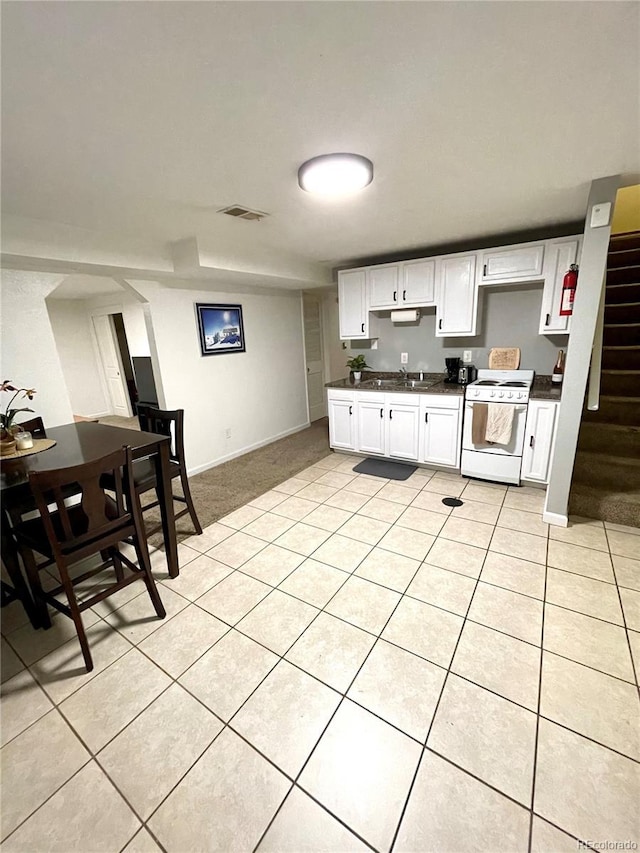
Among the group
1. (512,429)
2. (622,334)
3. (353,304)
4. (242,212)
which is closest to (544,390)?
(512,429)

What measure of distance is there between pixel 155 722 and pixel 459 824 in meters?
1.20

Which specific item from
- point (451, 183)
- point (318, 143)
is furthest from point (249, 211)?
point (451, 183)

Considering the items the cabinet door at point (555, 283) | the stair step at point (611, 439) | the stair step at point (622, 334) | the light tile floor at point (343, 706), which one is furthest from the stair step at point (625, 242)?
the light tile floor at point (343, 706)

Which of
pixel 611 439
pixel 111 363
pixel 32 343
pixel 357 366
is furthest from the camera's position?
pixel 111 363

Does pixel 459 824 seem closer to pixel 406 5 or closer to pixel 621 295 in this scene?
pixel 406 5

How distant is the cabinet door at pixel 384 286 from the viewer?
3850 mm

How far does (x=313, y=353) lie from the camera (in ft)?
19.1

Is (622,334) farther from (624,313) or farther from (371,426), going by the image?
(371,426)

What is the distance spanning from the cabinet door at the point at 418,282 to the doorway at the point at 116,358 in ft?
17.6

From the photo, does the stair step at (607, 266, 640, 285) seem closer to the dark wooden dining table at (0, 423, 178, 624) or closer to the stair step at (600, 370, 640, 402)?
the stair step at (600, 370, 640, 402)

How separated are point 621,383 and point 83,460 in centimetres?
479

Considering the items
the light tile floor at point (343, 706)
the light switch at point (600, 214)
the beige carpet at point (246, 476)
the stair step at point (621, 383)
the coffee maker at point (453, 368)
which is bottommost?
the light tile floor at point (343, 706)

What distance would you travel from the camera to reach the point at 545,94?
131 centimetres

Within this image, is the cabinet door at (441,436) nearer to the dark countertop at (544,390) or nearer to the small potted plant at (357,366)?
the dark countertop at (544,390)
